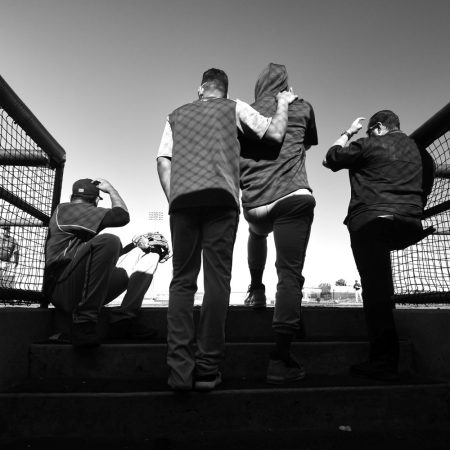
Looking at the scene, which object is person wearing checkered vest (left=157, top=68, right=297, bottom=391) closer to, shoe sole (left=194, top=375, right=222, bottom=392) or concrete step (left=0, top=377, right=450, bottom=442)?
shoe sole (left=194, top=375, right=222, bottom=392)

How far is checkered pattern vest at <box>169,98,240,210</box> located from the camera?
1979 mm

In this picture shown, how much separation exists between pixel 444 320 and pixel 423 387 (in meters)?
0.48

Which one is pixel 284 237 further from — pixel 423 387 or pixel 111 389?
pixel 111 389

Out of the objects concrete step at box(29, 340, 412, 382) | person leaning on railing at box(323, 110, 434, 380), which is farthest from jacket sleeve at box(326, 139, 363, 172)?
concrete step at box(29, 340, 412, 382)

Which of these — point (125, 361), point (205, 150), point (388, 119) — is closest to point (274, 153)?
point (205, 150)

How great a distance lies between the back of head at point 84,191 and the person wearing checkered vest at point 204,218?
96 cm

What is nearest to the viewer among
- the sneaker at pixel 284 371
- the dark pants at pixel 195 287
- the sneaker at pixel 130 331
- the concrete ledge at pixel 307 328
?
the dark pants at pixel 195 287

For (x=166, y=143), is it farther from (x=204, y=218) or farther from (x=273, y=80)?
(x=273, y=80)

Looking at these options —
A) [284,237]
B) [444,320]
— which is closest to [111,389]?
[284,237]

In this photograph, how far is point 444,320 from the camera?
2.23 meters

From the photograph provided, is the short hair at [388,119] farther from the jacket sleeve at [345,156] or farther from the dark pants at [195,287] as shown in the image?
the dark pants at [195,287]

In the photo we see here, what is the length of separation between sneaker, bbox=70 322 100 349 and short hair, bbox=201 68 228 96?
1602 mm

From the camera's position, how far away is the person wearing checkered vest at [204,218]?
190 cm

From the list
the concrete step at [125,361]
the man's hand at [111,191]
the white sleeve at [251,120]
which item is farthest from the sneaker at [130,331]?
the white sleeve at [251,120]
